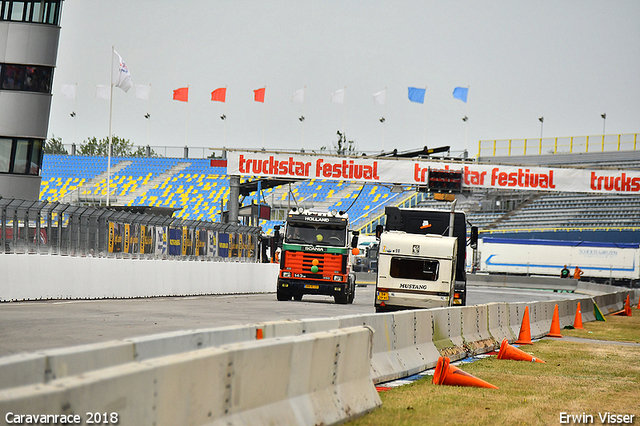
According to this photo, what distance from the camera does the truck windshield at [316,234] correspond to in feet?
97.5

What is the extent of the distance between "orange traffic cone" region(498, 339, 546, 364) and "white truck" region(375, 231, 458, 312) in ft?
30.8

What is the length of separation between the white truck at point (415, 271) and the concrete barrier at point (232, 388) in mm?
15393

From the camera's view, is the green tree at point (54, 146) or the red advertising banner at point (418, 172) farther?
the green tree at point (54, 146)

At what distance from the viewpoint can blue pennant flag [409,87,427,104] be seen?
5812cm

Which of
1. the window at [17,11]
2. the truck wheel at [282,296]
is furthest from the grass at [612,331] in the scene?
the window at [17,11]

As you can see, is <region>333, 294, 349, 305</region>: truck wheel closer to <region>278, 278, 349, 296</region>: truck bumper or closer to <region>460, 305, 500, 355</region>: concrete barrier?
<region>278, 278, 349, 296</region>: truck bumper

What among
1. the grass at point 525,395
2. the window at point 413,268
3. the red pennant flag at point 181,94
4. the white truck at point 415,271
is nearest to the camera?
the grass at point 525,395

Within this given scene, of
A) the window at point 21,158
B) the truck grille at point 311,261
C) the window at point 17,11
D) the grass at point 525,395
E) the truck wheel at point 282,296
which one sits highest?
the window at point 17,11

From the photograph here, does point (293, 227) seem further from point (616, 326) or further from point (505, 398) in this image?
point (505, 398)

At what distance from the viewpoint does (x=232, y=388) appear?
609 cm

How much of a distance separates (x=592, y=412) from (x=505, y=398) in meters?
1.12

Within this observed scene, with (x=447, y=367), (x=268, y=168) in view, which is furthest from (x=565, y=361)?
(x=268, y=168)

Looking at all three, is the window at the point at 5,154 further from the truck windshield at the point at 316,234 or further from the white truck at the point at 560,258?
the white truck at the point at 560,258

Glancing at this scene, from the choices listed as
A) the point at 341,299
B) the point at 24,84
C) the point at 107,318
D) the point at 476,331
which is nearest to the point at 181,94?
the point at 24,84
